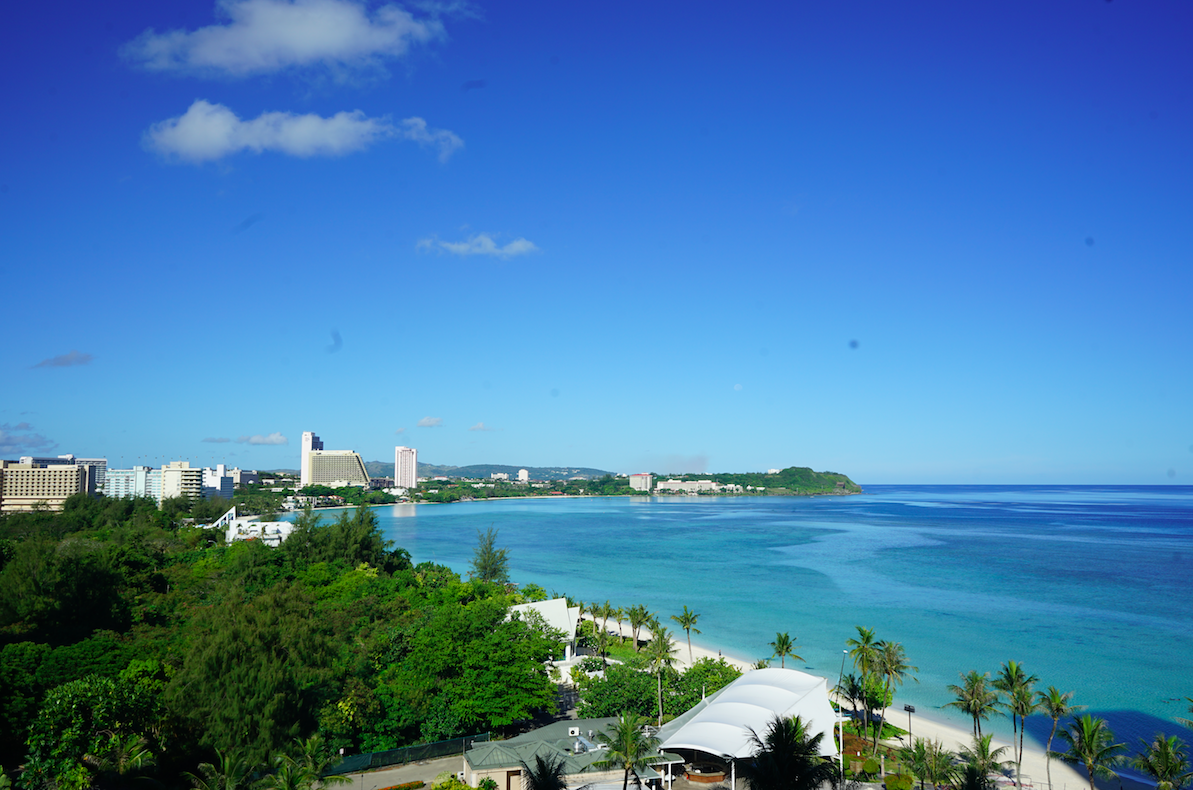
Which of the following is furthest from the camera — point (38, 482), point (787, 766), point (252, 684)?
point (38, 482)

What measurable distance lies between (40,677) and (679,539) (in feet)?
319

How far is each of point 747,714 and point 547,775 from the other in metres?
9.03

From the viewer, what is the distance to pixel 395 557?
63.5 meters

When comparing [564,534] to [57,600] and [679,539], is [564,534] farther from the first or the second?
[57,600]

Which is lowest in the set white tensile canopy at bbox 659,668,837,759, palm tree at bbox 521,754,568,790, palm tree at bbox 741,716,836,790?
white tensile canopy at bbox 659,668,837,759

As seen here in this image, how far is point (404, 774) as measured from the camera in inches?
882

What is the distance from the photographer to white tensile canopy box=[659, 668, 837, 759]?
76.2 feet

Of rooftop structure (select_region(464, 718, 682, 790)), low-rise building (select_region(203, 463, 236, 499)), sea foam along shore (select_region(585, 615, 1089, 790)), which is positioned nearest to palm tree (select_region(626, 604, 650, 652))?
sea foam along shore (select_region(585, 615, 1089, 790))

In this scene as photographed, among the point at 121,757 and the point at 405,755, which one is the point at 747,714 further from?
the point at 121,757

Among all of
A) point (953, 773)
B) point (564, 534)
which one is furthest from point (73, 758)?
point (564, 534)

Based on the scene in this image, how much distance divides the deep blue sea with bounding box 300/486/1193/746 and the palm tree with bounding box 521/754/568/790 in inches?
905

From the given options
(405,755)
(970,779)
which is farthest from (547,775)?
(970,779)

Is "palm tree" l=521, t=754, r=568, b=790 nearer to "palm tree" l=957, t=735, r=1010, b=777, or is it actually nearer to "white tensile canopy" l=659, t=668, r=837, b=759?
"white tensile canopy" l=659, t=668, r=837, b=759

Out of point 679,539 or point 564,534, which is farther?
point 564,534
